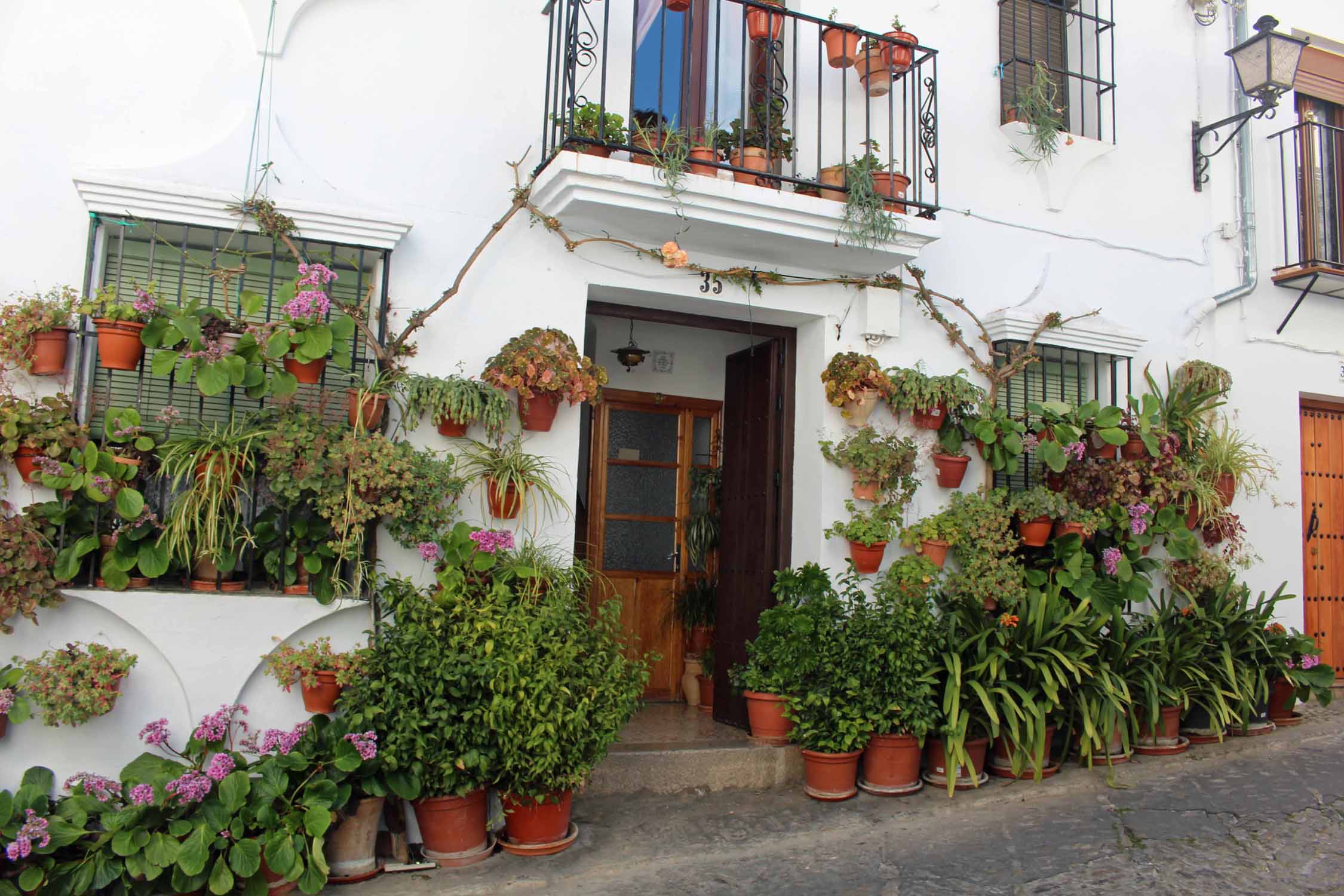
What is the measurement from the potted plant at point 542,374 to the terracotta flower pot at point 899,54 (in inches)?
104

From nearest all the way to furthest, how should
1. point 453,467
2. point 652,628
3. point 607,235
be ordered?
point 453,467 < point 607,235 < point 652,628

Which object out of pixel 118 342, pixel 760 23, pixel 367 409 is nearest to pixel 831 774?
pixel 367 409

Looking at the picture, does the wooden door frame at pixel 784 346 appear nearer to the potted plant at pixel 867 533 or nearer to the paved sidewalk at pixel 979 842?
the potted plant at pixel 867 533

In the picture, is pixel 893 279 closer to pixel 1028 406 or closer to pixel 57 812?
pixel 1028 406

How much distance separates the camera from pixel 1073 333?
6809 millimetres

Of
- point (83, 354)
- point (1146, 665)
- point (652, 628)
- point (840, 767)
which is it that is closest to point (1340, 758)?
point (1146, 665)

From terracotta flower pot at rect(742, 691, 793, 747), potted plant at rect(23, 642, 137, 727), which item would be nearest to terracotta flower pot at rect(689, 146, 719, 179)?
terracotta flower pot at rect(742, 691, 793, 747)

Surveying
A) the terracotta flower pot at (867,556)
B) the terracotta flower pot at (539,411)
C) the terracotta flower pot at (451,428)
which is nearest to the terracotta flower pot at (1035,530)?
the terracotta flower pot at (867,556)

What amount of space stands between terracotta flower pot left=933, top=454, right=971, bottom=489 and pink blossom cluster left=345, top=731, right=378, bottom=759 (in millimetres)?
3620

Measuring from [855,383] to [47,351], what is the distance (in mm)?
4023

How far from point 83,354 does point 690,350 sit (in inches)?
158

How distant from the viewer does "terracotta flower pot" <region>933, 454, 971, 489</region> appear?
6.25 metres

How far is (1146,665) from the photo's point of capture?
6.09 meters

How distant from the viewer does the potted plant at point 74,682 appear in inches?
165
